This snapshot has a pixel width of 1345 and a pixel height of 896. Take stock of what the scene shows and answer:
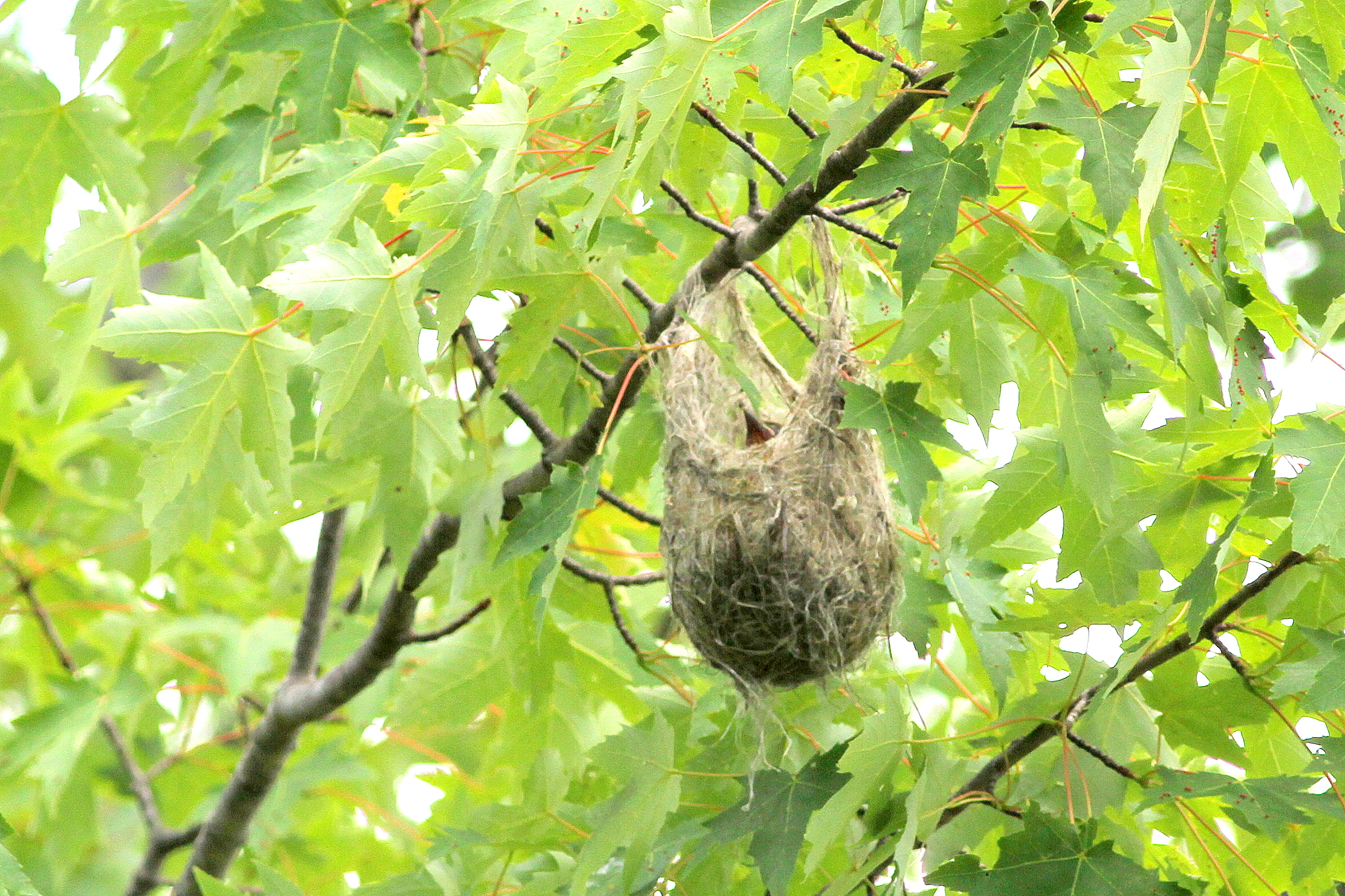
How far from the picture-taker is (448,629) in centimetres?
300

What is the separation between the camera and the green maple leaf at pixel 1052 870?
2031 millimetres

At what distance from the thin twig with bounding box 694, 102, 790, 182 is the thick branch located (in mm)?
1035

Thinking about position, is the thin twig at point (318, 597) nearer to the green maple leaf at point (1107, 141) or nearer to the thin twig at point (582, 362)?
the thin twig at point (582, 362)

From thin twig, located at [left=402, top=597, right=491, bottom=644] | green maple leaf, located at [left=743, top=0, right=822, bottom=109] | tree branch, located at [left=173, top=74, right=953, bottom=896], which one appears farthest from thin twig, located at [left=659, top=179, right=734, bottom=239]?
thin twig, located at [left=402, top=597, right=491, bottom=644]

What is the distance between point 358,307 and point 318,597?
6.15 feet

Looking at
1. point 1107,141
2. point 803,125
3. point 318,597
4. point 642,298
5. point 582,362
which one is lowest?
point 318,597

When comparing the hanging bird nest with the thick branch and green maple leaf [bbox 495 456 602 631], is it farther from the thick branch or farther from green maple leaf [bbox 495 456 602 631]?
the thick branch

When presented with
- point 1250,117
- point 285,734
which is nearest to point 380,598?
point 285,734

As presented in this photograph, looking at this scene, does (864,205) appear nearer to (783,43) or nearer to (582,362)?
(783,43)

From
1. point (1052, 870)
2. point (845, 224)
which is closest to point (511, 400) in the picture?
point (845, 224)

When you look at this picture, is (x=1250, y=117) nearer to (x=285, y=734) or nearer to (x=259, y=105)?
(x=259, y=105)

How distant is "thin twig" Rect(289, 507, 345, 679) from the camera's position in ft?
11.9

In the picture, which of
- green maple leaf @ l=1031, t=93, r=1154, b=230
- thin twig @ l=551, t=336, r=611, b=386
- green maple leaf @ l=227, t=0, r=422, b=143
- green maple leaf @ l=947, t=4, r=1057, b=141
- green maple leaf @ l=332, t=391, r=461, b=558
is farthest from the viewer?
green maple leaf @ l=332, t=391, r=461, b=558

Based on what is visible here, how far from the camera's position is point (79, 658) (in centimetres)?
478
